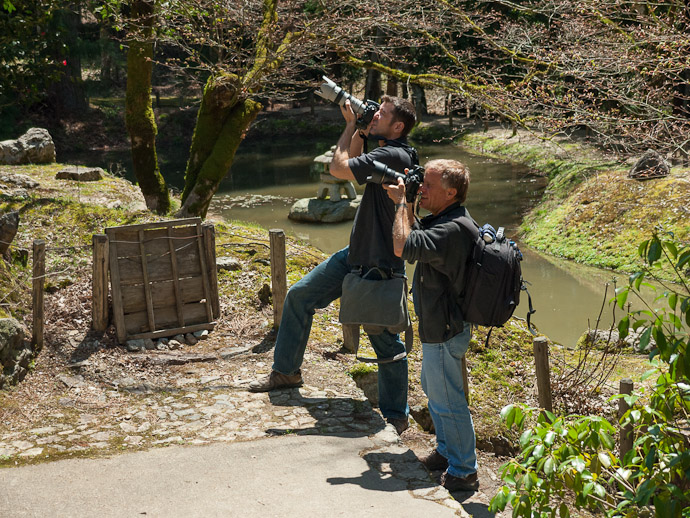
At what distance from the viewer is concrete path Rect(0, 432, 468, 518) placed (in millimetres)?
3682

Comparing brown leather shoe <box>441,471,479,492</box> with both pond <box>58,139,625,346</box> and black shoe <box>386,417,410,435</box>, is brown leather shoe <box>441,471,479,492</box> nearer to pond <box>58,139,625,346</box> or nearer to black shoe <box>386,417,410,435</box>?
black shoe <box>386,417,410,435</box>

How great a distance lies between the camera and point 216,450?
434 cm

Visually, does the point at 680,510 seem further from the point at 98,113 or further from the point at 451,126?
the point at 98,113

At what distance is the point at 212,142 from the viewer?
10656 millimetres

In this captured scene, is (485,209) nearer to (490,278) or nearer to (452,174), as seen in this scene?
(452,174)

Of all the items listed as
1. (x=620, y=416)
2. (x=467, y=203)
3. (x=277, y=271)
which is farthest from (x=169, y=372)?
(x=467, y=203)

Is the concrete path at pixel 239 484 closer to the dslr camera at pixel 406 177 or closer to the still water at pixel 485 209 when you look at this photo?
the dslr camera at pixel 406 177

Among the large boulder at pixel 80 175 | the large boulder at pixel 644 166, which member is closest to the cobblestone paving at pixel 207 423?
the large boulder at pixel 80 175

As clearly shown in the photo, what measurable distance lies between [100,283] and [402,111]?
2.96 meters

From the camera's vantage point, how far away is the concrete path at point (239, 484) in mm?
3682

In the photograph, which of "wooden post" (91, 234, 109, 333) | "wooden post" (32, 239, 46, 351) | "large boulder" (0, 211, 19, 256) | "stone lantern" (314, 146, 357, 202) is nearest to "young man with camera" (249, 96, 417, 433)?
"wooden post" (91, 234, 109, 333)

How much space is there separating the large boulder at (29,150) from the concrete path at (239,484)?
476 inches

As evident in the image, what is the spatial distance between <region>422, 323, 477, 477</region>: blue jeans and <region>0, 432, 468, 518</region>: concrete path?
23 cm

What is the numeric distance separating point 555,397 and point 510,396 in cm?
50
